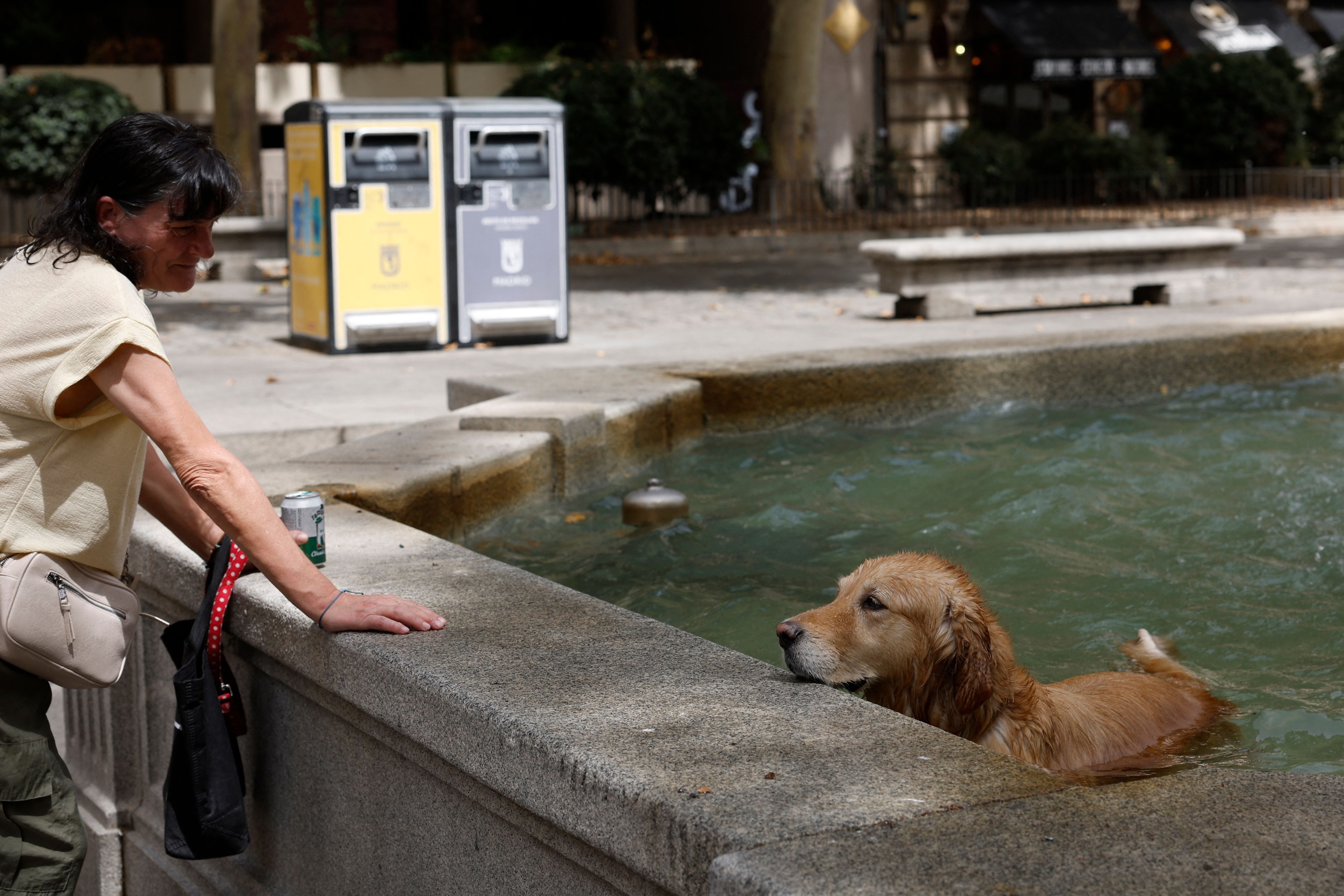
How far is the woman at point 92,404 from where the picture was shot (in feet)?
9.93

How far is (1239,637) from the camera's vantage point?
5.55m

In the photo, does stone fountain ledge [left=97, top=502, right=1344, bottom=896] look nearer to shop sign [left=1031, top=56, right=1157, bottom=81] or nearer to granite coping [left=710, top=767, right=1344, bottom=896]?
granite coping [left=710, top=767, right=1344, bottom=896]

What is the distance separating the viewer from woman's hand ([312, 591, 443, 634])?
11.4ft

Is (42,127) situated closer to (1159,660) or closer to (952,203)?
(952,203)

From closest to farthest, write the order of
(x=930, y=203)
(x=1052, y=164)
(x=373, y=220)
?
(x=373, y=220) → (x=1052, y=164) → (x=930, y=203)

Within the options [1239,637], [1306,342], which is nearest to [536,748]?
[1239,637]

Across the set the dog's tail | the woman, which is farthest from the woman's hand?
the dog's tail

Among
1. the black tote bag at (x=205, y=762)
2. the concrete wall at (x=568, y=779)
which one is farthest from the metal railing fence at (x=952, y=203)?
the black tote bag at (x=205, y=762)

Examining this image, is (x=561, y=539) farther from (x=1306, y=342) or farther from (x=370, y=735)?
(x=1306, y=342)

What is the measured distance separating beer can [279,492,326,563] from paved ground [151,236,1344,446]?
4105 mm

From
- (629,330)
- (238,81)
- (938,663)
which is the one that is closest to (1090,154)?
(238,81)

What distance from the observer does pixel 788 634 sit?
3531 millimetres

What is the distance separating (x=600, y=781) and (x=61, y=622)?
1276mm

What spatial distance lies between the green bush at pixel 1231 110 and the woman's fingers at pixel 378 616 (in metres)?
30.7
